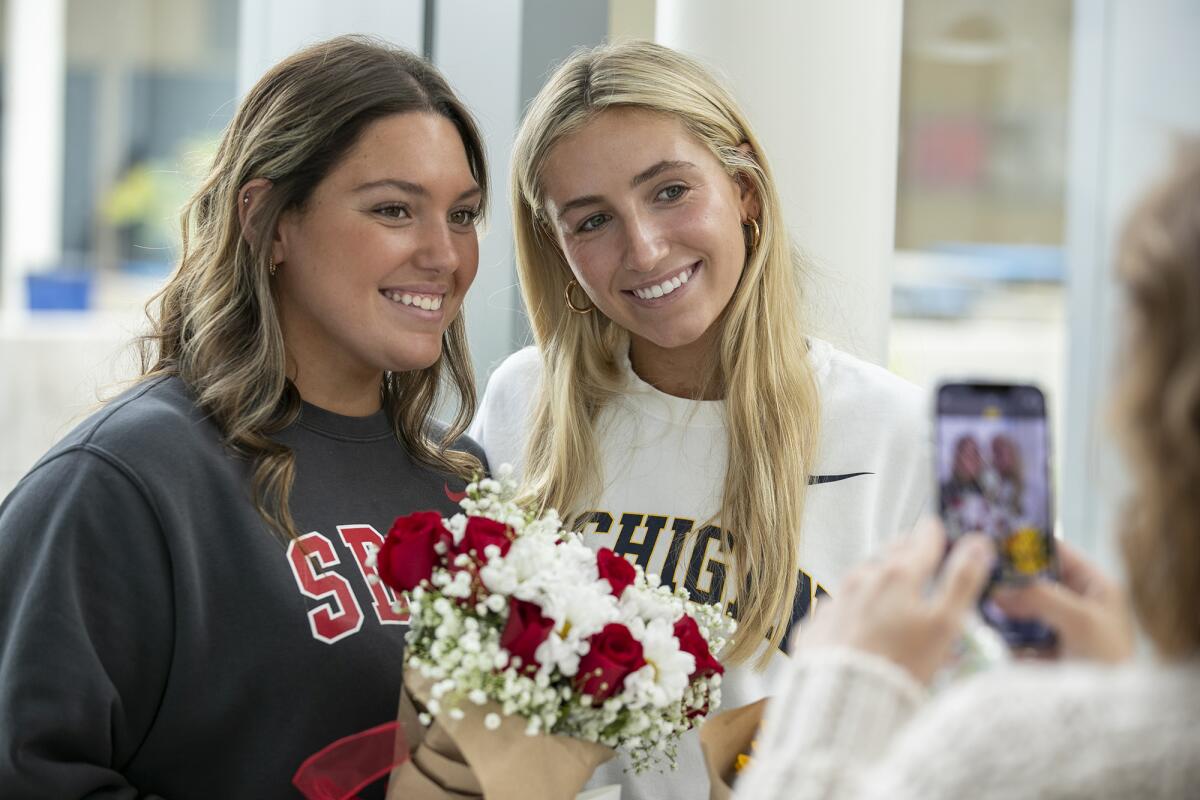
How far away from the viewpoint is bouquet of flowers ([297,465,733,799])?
4.73 ft

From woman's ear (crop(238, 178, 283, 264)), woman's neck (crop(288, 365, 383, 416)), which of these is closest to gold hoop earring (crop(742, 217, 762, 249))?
woman's neck (crop(288, 365, 383, 416))

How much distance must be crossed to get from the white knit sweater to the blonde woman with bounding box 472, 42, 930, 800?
2.92ft

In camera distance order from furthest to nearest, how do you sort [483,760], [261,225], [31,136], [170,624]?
[31,136], [261,225], [170,624], [483,760]

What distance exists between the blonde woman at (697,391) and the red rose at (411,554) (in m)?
0.55

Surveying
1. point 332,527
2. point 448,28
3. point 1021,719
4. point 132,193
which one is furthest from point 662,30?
point 132,193

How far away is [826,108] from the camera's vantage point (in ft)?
8.89

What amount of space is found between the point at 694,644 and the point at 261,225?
94 cm

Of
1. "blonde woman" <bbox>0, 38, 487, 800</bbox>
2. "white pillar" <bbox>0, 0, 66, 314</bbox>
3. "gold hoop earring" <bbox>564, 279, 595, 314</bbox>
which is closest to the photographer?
"blonde woman" <bbox>0, 38, 487, 800</bbox>

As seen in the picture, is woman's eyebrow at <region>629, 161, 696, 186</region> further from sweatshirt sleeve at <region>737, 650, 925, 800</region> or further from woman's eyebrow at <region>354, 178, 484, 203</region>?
sweatshirt sleeve at <region>737, 650, 925, 800</region>

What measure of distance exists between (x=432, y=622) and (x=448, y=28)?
196 centimetres

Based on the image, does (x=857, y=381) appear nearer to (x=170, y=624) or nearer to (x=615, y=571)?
(x=615, y=571)

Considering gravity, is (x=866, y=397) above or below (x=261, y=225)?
below

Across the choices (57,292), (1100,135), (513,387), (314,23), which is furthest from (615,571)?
(57,292)

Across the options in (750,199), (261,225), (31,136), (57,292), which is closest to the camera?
(261,225)
